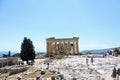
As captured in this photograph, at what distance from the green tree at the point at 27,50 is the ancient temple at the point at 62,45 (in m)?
26.2

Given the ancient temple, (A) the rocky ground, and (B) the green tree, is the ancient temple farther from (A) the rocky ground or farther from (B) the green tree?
(A) the rocky ground

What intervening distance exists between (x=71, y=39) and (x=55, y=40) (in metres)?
A: 5.43

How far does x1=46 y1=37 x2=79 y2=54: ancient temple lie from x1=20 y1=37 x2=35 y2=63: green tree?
26.2m

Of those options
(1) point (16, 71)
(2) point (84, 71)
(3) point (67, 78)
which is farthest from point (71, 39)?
(3) point (67, 78)

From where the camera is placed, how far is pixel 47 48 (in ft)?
298

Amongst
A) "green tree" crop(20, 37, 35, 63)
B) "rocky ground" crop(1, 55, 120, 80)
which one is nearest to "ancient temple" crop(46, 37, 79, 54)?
"green tree" crop(20, 37, 35, 63)

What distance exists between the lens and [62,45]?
299 feet

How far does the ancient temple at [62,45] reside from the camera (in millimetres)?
89375

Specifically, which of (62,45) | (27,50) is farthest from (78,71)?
(62,45)

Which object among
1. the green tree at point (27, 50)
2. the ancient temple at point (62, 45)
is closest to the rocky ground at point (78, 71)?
the green tree at point (27, 50)

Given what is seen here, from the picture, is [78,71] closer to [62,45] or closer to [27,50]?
[27,50]

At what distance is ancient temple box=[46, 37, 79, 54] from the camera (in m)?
89.4

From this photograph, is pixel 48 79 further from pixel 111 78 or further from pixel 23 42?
pixel 23 42

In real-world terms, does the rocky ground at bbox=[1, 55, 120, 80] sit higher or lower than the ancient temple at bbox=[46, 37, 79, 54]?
lower
